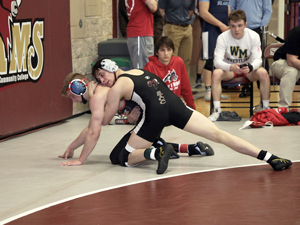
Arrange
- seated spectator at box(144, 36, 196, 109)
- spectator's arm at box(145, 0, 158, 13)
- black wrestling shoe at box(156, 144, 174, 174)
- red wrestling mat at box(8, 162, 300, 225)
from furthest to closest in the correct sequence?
1. spectator's arm at box(145, 0, 158, 13)
2. seated spectator at box(144, 36, 196, 109)
3. black wrestling shoe at box(156, 144, 174, 174)
4. red wrestling mat at box(8, 162, 300, 225)

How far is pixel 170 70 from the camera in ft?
19.9

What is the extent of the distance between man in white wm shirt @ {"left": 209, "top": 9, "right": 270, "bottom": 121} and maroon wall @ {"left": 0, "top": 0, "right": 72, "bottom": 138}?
1.94 metres

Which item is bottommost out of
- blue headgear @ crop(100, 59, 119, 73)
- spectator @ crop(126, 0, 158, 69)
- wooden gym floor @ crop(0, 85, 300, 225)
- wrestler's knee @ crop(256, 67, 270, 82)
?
wooden gym floor @ crop(0, 85, 300, 225)

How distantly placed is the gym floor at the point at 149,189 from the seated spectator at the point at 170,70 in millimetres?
1384

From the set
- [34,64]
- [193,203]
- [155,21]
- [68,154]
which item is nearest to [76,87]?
[68,154]

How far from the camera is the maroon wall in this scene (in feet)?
17.6

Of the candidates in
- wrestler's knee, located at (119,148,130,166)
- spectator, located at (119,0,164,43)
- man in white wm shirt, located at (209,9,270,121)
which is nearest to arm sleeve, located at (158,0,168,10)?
spectator, located at (119,0,164,43)

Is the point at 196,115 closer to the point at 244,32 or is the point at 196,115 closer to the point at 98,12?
the point at 244,32

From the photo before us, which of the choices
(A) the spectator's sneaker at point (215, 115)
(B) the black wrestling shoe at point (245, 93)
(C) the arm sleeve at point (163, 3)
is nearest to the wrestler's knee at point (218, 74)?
(A) the spectator's sneaker at point (215, 115)

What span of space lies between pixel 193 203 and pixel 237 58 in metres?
3.58

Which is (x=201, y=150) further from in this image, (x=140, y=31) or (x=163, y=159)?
(x=140, y=31)

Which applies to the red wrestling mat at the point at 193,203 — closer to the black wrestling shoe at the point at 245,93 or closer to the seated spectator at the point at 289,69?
the seated spectator at the point at 289,69

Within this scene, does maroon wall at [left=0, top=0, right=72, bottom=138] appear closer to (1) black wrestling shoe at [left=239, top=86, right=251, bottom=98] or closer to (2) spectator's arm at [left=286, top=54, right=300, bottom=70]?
(2) spectator's arm at [left=286, top=54, right=300, bottom=70]

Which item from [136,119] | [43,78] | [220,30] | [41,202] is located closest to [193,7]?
[220,30]
